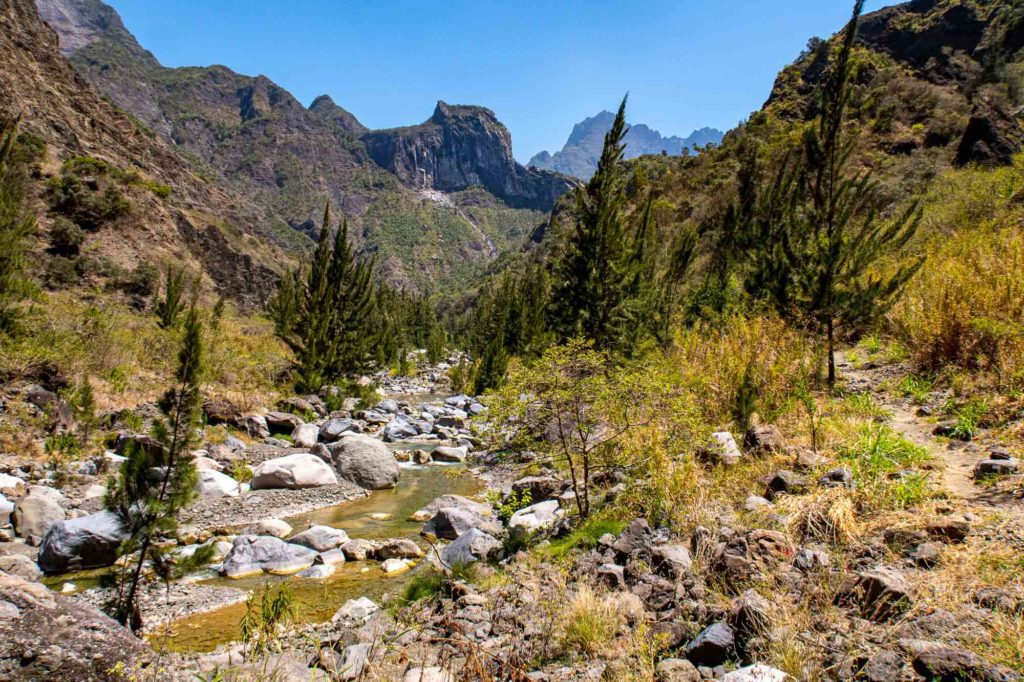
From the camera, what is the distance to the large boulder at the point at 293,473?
9477mm

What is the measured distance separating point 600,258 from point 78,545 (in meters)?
13.2

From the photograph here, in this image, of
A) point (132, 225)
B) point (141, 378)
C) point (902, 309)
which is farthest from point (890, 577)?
point (132, 225)

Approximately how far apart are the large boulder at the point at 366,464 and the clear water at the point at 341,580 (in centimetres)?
36

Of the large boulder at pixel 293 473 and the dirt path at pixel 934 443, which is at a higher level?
the dirt path at pixel 934 443

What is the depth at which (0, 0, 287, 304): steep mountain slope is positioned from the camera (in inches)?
1264

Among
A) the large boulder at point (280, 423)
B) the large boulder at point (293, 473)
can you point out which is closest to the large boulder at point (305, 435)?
the large boulder at point (280, 423)

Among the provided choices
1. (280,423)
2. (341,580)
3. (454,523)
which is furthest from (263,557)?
(280,423)

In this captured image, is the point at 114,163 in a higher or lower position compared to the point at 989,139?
higher

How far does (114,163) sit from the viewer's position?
39125 mm

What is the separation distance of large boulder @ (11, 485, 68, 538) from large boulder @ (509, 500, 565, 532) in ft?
19.7

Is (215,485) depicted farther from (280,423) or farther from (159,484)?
(159,484)

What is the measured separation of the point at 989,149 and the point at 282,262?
240 ft

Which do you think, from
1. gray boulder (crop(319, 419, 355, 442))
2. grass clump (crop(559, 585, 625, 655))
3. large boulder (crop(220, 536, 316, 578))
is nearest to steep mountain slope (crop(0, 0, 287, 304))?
gray boulder (crop(319, 419, 355, 442))

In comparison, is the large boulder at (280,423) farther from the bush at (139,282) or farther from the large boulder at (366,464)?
the bush at (139,282)
